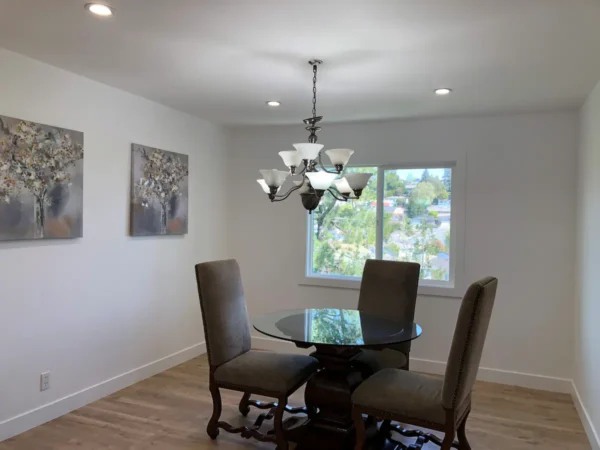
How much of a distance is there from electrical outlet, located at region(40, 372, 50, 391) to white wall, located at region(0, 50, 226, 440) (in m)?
0.03

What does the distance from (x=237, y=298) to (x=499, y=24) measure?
2.17 meters

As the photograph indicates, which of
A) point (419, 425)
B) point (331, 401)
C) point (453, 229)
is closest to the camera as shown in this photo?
point (419, 425)

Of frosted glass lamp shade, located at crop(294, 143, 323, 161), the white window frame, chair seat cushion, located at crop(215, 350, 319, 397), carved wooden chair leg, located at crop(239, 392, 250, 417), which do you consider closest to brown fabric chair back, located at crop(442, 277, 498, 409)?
chair seat cushion, located at crop(215, 350, 319, 397)

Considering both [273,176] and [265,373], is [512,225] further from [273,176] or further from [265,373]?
[265,373]

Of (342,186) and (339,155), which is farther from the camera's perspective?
(342,186)

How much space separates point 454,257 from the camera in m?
4.23

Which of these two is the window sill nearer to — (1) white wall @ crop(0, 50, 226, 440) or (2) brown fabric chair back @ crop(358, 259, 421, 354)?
(2) brown fabric chair back @ crop(358, 259, 421, 354)

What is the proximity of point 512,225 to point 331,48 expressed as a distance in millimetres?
2373

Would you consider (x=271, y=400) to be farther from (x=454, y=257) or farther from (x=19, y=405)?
(x=454, y=257)

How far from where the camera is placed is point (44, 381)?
3043 mm

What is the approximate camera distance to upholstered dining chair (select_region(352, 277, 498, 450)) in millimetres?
2256

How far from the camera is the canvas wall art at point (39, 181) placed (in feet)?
9.02

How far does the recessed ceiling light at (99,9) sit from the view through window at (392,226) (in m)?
2.85

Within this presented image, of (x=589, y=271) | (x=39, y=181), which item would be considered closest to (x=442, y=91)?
(x=589, y=271)
